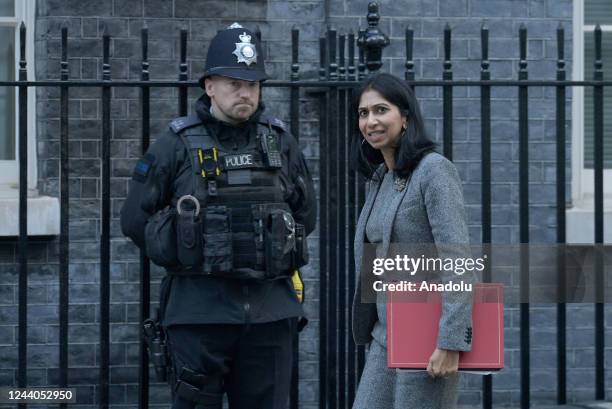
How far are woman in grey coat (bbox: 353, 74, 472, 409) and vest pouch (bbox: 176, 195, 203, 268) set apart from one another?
0.65m

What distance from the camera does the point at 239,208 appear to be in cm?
511

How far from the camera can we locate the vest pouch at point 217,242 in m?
5.02

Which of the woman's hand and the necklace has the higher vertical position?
the necklace

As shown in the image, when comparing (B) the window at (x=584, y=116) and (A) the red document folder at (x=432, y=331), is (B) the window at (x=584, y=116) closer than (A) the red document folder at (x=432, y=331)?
No

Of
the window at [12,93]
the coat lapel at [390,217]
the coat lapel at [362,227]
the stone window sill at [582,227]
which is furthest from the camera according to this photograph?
the stone window sill at [582,227]

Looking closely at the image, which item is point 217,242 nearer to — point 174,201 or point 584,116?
point 174,201

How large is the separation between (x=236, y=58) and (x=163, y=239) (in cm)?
77

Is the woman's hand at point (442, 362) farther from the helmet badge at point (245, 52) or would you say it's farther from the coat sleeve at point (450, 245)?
the helmet badge at point (245, 52)

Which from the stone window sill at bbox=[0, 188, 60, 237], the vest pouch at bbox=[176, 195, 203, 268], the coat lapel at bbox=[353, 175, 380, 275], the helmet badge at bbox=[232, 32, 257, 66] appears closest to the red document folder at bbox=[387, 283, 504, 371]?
the coat lapel at bbox=[353, 175, 380, 275]

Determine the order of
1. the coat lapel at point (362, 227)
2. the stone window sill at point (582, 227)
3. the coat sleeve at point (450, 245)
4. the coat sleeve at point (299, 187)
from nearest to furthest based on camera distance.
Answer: the coat sleeve at point (450, 245) < the coat lapel at point (362, 227) < the coat sleeve at point (299, 187) < the stone window sill at point (582, 227)

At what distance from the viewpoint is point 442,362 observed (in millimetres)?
4367

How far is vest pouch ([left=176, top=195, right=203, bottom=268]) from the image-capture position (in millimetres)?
5012

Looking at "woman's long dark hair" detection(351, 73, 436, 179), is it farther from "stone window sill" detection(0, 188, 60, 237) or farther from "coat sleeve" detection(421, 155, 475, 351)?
"stone window sill" detection(0, 188, 60, 237)

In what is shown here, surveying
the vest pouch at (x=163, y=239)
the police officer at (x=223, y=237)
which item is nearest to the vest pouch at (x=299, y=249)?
the police officer at (x=223, y=237)
